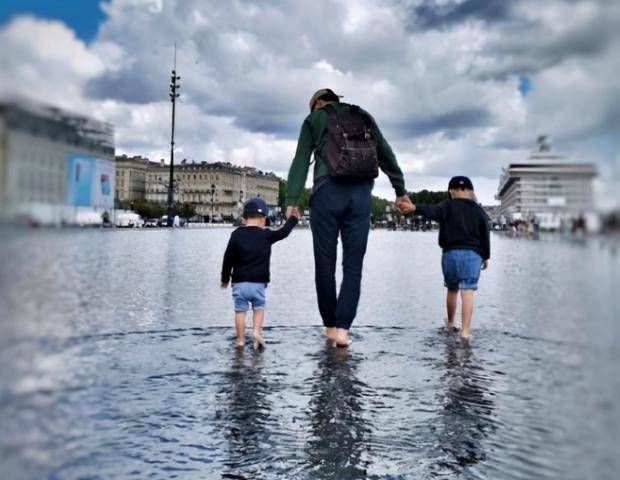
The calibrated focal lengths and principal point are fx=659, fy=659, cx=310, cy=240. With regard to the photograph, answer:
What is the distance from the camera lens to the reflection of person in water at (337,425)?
2219mm

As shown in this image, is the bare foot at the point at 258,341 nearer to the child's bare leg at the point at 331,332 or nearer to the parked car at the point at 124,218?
the child's bare leg at the point at 331,332

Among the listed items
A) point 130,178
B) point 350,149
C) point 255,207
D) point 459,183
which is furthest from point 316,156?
point 130,178

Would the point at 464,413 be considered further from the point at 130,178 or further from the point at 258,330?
the point at 258,330

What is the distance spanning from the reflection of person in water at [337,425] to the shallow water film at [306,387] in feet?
0.04

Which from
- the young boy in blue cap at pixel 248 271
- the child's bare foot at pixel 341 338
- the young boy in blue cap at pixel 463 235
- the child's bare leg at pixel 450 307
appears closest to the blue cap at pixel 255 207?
the young boy in blue cap at pixel 248 271

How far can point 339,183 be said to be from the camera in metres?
4.30

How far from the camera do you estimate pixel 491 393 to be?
3.30m

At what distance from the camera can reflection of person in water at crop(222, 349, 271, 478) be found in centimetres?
226

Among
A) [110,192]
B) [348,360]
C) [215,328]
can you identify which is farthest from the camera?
[215,328]

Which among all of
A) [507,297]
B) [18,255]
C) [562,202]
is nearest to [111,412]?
[18,255]

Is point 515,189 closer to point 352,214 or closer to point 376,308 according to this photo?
point 352,214

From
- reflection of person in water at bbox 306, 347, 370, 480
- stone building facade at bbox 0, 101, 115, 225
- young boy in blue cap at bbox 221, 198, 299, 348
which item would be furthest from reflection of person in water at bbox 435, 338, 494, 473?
stone building facade at bbox 0, 101, 115, 225

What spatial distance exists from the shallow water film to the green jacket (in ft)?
3.85

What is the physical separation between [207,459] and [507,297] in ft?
23.0
